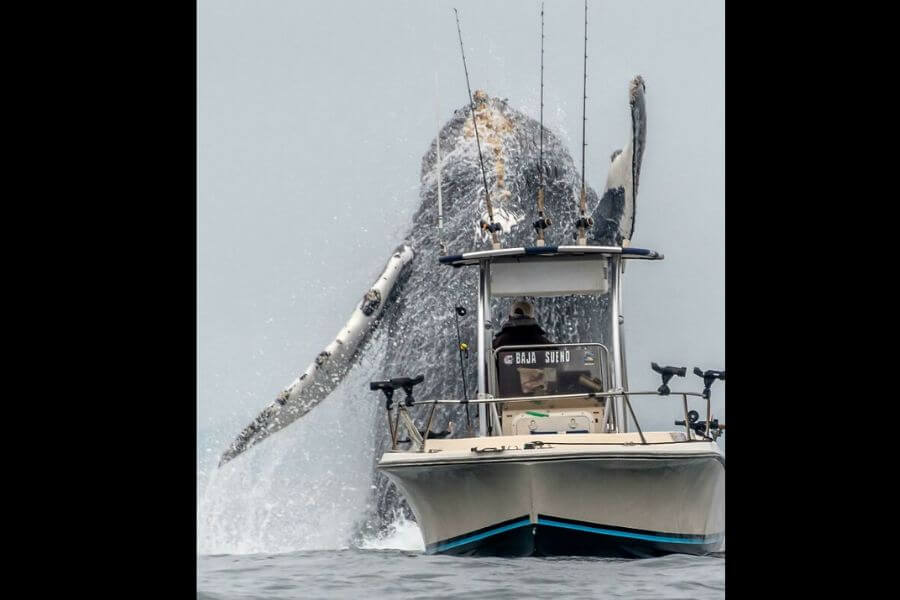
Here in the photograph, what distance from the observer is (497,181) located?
21.7 metres

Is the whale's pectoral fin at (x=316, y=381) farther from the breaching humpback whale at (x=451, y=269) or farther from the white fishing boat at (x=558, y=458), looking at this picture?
the white fishing boat at (x=558, y=458)

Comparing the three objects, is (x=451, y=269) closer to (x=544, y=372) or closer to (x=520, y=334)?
(x=520, y=334)

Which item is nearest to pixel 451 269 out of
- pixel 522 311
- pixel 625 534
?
pixel 522 311

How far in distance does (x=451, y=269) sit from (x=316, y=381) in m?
2.55

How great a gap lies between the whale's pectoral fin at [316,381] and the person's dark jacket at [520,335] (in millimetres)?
5138

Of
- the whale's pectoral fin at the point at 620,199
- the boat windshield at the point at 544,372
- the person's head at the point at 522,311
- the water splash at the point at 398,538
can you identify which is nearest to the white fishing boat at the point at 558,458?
the boat windshield at the point at 544,372

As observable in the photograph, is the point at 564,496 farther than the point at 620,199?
No

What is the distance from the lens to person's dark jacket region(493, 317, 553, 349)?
16.3 m

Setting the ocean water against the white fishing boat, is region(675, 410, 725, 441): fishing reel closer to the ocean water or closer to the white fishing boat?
the white fishing boat

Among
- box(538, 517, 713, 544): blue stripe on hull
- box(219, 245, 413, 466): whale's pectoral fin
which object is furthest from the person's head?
box(219, 245, 413, 466): whale's pectoral fin
